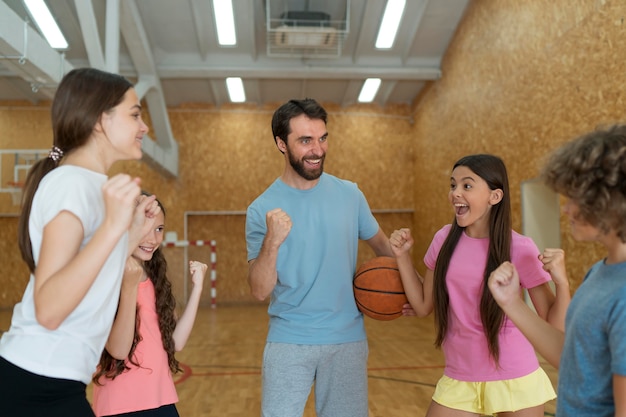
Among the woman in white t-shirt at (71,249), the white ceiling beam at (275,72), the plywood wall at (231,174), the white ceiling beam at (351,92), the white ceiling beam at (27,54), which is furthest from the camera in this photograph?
the plywood wall at (231,174)

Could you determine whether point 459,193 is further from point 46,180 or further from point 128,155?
point 46,180

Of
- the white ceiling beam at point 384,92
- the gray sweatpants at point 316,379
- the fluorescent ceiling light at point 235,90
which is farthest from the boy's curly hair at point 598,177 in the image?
the white ceiling beam at point 384,92

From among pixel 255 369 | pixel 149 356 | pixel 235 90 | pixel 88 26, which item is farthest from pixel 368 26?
pixel 149 356

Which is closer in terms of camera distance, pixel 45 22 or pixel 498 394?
pixel 498 394

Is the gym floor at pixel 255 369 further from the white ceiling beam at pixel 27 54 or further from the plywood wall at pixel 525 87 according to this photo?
the white ceiling beam at pixel 27 54

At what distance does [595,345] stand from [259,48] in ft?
33.2

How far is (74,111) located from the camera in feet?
5.37

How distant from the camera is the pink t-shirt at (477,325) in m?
2.40

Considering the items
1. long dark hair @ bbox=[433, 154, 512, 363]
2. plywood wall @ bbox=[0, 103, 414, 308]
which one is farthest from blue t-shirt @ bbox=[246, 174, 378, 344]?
plywood wall @ bbox=[0, 103, 414, 308]

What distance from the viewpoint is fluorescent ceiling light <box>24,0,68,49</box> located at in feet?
27.0

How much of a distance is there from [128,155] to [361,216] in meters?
1.41

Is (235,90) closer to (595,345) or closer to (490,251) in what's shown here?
(490,251)

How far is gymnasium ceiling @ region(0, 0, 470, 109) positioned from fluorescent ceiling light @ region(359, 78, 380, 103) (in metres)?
0.19

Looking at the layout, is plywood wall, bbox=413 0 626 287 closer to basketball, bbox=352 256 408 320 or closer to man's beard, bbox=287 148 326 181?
basketball, bbox=352 256 408 320
